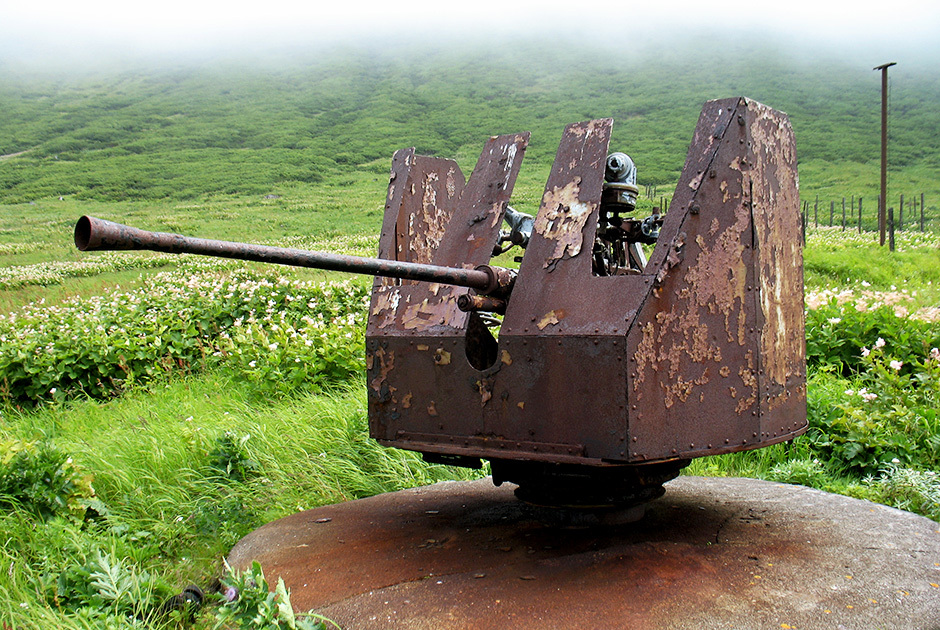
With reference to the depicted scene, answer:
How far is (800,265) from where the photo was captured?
349cm

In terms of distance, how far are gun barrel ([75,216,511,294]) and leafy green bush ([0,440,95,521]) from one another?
258 centimetres

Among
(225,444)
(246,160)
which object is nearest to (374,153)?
(246,160)

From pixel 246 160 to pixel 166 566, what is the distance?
42928 millimetres

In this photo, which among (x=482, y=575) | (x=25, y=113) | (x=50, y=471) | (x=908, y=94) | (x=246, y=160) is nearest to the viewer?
(x=482, y=575)

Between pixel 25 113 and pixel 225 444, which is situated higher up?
pixel 25 113

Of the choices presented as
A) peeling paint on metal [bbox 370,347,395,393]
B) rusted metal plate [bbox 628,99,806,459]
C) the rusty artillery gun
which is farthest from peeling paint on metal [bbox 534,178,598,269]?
peeling paint on metal [bbox 370,347,395,393]

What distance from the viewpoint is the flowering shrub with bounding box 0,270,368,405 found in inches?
278

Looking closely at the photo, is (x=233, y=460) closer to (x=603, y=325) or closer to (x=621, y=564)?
(x=621, y=564)

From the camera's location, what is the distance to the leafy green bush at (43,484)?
4.27 m

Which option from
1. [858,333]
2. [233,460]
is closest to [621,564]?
[233,460]

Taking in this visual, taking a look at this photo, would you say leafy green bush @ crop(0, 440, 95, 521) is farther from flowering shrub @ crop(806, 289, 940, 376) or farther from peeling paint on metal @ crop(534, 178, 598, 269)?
flowering shrub @ crop(806, 289, 940, 376)

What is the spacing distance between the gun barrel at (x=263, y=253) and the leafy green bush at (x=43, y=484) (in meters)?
2.58

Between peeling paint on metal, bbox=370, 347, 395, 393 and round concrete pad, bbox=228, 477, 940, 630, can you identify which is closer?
round concrete pad, bbox=228, 477, 940, 630

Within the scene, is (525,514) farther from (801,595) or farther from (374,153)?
(374,153)
